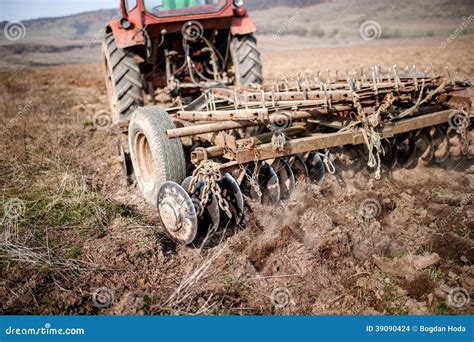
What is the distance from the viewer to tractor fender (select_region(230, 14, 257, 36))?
5.23 meters

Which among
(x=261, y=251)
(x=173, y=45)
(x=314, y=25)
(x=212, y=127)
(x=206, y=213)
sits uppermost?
(x=314, y=25)

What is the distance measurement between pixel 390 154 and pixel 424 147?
378 mm

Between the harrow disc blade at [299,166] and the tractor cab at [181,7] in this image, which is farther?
the tractor cab at [181,7]

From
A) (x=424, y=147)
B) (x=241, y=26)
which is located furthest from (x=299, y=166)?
(x=241, y=26)

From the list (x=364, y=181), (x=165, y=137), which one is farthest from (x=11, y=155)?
(x=364, y=181)

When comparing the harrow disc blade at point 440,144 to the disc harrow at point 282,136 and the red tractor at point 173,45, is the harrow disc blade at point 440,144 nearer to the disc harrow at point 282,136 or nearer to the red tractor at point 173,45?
the disc harrow at point 282,136

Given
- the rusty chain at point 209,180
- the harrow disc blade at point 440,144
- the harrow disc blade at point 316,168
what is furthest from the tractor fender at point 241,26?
the rusty chain at point 209,180

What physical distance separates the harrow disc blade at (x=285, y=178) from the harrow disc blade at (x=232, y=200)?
60 cm

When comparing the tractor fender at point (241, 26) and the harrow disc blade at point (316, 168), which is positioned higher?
the tractor fender at point (241, 26)

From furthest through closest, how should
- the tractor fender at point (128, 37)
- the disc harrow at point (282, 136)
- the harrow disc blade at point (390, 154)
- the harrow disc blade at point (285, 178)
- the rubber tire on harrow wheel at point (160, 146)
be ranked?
the tractor fender at point (128, 37)
the harrow disc blade at point (390, 154)
the harrow disc blade at point (285, 178)
the rubber tire on harrow wheel at point (160, 146)
the disc harrow at point (282, 136)

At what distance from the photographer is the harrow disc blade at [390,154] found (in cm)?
436

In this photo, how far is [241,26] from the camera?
5.28 metres

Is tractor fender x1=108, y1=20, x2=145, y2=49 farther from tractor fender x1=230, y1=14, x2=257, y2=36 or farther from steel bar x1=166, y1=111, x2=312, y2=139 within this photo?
steel bar x1=166, y1=111, x2=312, y2=139

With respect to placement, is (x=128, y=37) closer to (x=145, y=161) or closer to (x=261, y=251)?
(x=145, y=161)
